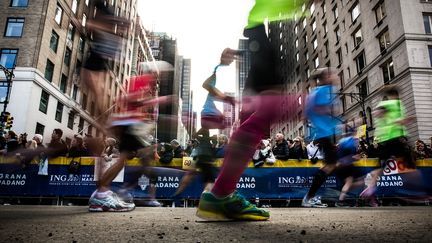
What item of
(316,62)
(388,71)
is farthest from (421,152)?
(316,62)

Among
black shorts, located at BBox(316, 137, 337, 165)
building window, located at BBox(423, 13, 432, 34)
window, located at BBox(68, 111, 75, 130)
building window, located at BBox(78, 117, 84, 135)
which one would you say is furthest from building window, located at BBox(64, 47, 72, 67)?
building window, located at BBox(423, 13, 432, 34)

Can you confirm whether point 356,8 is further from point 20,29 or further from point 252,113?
point 252,113

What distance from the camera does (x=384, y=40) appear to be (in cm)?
2578

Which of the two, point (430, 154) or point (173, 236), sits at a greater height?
point (430, 154)

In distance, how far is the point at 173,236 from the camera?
5.58ft

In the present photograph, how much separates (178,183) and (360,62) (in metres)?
27.1

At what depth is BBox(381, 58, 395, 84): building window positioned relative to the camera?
24509mm

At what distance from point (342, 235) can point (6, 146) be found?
10.1m

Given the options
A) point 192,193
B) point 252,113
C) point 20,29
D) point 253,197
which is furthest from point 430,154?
point 20,29

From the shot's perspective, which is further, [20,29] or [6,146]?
[20,29]

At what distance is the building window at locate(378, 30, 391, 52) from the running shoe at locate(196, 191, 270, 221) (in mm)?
27122

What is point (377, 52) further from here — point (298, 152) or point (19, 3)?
point (19, 3)

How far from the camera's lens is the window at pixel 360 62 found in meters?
29.0

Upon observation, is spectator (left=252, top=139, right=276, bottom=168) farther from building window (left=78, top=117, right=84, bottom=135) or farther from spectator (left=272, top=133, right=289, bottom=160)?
building window (left=78, top=117, right=84, bottom=135)
